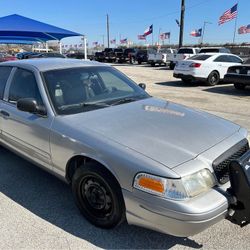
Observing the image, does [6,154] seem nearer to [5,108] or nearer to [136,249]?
[5,108]

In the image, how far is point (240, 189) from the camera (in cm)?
248

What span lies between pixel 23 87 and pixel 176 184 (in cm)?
249

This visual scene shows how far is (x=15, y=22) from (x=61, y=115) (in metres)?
12.7

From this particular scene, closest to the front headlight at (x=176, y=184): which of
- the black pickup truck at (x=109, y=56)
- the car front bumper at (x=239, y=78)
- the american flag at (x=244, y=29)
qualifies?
the car front bumper at (x=239, y=78)

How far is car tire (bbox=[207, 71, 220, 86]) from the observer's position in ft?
45.8

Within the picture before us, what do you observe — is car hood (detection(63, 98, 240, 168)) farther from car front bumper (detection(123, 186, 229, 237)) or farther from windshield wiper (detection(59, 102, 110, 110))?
car front bumper (detection(123, 186, 229, 237))

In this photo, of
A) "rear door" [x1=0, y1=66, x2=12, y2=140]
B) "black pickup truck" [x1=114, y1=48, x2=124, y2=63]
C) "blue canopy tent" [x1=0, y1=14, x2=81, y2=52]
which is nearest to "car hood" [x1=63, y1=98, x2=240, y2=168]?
"rear door" [x1=0, y1=66, x2=12, y2=140]

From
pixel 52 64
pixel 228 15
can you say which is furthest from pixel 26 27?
pixel 228 15

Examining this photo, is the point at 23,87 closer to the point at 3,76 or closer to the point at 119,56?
the point at 3,76

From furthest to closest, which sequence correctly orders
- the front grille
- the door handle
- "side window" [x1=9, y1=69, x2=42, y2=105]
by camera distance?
the door handle < "side window" [x1=9, y1=69, x2=42, y2=105] < the front grille

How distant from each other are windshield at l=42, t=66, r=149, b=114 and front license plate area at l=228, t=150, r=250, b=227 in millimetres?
1670

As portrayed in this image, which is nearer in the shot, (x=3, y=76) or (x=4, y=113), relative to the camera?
(x=4, y=113)

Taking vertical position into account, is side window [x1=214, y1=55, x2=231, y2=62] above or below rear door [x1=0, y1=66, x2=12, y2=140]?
below

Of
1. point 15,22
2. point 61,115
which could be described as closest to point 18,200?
point 61,115
